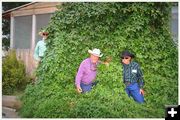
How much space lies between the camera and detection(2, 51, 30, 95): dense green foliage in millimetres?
3211

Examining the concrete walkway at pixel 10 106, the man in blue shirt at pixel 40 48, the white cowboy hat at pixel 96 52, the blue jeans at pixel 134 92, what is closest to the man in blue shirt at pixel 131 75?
the blue jeans at pixel 134 92

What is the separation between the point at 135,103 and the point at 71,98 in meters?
0.66

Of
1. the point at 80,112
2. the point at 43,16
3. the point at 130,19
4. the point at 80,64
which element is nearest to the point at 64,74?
the point at 80,64

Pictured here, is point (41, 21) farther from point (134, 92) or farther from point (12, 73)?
point (134, 92)

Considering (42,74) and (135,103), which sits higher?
(42,74)

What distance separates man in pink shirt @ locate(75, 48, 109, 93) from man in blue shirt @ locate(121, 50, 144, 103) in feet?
0.87

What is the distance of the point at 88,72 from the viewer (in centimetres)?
322

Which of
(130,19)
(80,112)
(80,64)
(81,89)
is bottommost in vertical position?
(80,112)

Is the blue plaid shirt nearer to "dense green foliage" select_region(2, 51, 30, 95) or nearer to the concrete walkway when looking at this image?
"dense green foliage" select_region(2, 51, 30, 95)

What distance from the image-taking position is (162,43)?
332cm

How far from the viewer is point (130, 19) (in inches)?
129

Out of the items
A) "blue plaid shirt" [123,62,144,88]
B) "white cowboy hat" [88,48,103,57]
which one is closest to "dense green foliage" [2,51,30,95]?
"white cowboy hat" [88,48,103,57]

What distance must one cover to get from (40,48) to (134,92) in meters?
1.06

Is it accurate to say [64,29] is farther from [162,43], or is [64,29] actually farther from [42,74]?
[162,43]
